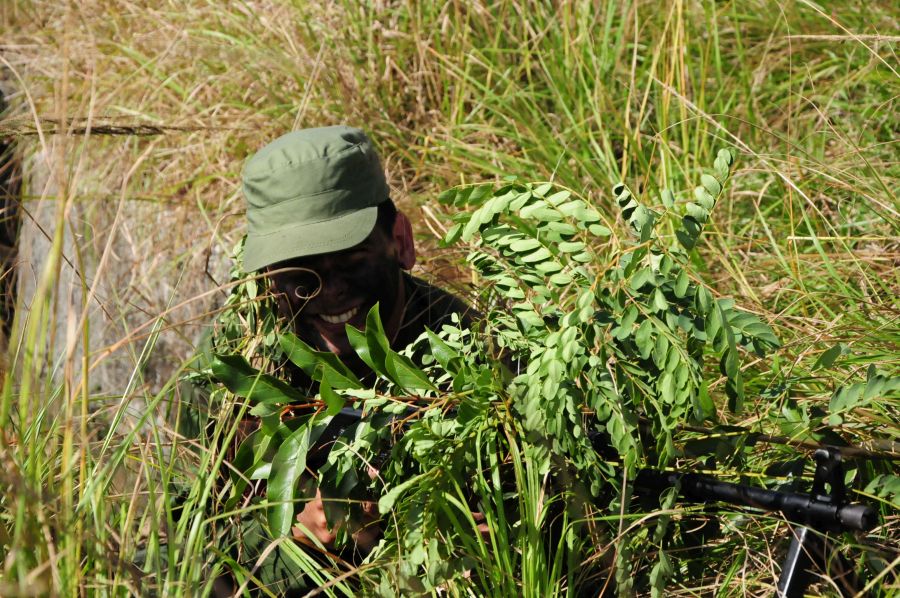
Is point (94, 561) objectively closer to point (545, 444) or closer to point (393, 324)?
point (545, 444)

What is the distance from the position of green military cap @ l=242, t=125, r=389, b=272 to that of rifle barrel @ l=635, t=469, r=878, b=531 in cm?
93

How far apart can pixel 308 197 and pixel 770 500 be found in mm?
1306

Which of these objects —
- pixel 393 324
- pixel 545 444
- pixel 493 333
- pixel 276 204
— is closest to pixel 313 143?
pixel 276 204

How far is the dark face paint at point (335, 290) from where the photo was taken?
93.6 inches

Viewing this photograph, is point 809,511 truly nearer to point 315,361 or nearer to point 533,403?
point 533,403

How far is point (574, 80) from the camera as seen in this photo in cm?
375

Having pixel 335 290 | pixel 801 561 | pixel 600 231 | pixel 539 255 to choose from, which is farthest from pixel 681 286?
pixel 335 290

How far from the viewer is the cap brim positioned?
7.57ft

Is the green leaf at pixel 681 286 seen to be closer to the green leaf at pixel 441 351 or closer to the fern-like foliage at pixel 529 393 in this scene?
the fern-like foliage at pixel 529 393

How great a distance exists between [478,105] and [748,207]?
1168 mm

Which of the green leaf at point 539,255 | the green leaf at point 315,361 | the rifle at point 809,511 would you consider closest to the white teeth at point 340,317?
the green leaf at point 315,361

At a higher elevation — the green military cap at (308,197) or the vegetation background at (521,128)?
the green military cap at (308,197)

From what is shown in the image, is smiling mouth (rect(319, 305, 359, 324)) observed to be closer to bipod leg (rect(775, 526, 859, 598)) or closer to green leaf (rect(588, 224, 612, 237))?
green leaf (rect(588, 224, 612, 237))

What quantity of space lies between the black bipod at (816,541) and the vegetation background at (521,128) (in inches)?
12.9
